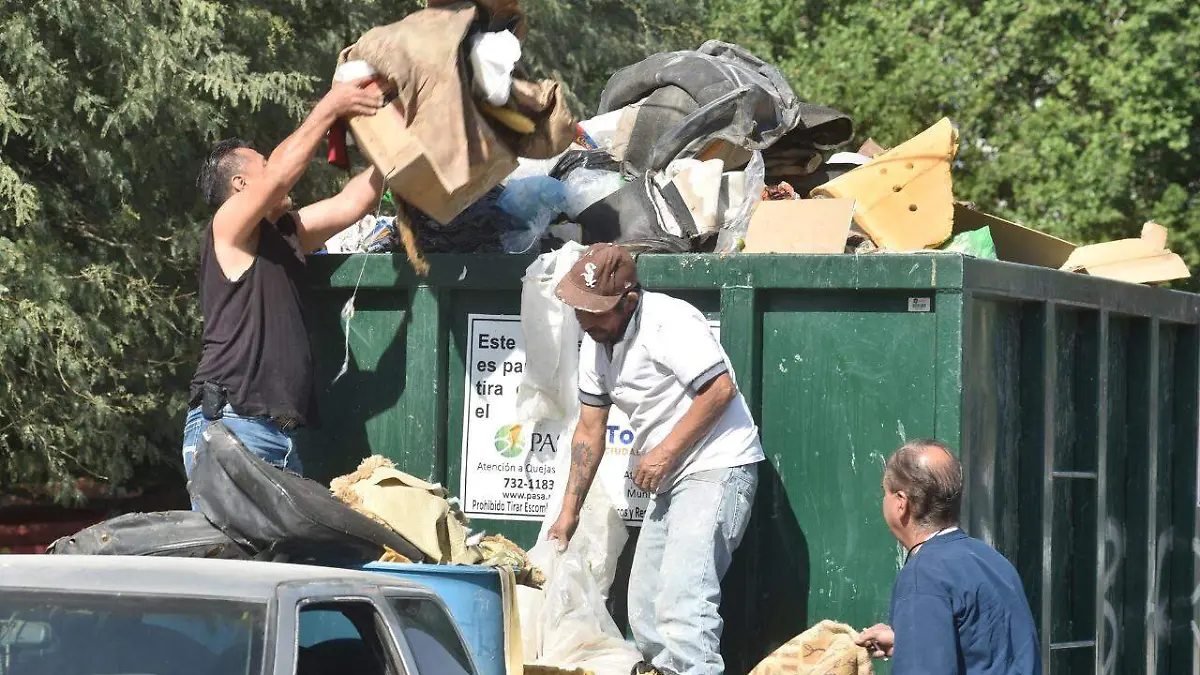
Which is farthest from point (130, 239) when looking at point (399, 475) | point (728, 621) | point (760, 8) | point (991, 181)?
point (760, 8)

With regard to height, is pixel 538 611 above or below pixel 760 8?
below

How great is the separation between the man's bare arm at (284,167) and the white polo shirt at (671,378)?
1122 mm

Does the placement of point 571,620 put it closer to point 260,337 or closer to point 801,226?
point 260,337

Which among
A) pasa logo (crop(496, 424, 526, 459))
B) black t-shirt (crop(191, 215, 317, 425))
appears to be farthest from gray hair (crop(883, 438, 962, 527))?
black t-shirt (crop(191, 215, 317, 425))

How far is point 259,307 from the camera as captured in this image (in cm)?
519

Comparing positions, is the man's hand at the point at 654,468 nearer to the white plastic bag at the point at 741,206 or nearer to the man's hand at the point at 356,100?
the white plastic bag at the point at 741,206

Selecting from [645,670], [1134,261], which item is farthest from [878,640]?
[1134,261]

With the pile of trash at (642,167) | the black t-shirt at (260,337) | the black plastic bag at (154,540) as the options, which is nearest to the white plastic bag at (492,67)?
the pile of trash at (642,167)

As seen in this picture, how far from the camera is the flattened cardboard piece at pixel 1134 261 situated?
6.42 meters

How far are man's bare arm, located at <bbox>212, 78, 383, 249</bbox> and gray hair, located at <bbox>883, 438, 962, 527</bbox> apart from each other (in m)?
2.26

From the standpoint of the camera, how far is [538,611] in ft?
16.6

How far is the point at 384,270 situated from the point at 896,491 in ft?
8.14

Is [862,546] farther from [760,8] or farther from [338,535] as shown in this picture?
[760,8]

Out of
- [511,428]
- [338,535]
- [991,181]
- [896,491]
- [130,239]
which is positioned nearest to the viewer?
[896,491]
